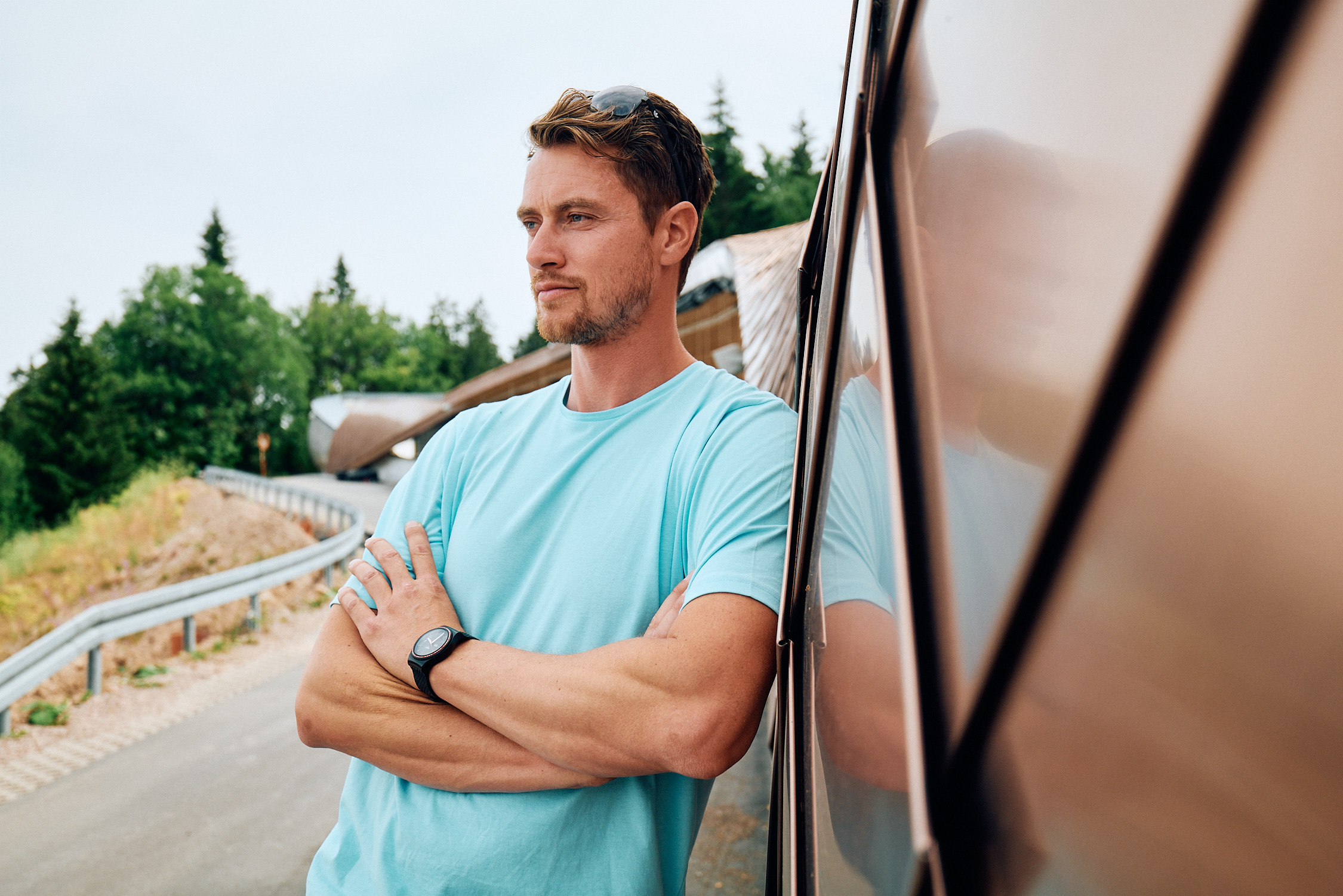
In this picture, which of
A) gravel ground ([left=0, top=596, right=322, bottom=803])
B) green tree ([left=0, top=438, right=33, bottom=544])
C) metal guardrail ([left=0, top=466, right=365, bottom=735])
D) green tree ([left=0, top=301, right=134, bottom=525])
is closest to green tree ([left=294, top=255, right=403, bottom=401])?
green tree ([left=0, top=301, right=134, bottom=525])

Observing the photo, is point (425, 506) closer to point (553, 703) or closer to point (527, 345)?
point (553, 703)

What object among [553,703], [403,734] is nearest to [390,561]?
[403,734]

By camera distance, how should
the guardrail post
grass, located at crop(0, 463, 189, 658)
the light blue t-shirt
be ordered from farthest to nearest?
grass, located at crop(0, 463, 189, 658)
the guardrail post
the light blue t-shirt

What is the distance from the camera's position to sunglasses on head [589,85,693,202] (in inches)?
72.0

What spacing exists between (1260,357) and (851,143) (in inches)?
29.4

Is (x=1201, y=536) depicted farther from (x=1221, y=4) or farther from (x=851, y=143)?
(x=851, y=143)

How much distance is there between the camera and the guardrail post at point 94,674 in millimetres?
5566

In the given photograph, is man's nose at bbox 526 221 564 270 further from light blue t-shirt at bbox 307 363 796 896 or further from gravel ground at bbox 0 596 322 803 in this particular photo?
gravel ground at bbox 0 596 322 803

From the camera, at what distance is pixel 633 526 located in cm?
158

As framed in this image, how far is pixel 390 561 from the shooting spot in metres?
1.72

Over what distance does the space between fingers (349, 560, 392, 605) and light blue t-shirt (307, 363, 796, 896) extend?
0.20ft

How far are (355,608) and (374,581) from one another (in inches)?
2.7

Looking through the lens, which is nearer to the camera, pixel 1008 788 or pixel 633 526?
pixel 1008 788

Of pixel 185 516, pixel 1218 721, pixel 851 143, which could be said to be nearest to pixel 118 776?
pixel 851 143
